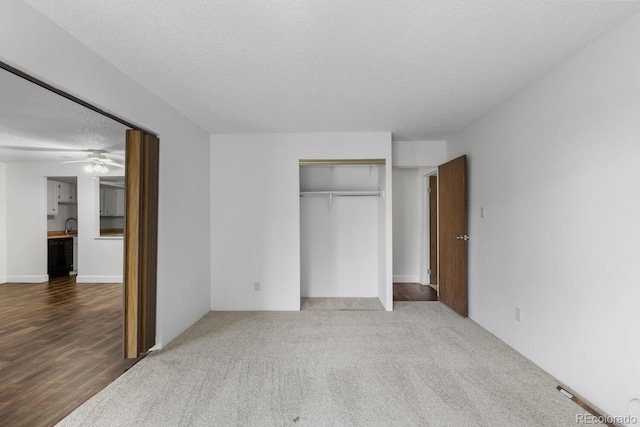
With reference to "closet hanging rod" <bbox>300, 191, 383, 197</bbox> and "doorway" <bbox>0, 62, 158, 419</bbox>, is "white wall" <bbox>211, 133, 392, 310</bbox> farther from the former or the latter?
"doorway" <bbox>0, 62, 158, 419</bbox>

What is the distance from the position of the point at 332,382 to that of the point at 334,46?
254 centimetres

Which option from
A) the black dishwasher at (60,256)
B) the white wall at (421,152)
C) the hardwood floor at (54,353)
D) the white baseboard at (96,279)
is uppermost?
the white wall at (421,152)

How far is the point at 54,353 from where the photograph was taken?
9.81 feet

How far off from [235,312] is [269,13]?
368cm

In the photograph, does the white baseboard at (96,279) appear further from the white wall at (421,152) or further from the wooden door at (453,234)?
the wooden door at (453,234)

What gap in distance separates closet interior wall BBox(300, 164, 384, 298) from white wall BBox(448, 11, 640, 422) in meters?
1.94

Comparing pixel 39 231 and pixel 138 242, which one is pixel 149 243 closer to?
pixel 138 242

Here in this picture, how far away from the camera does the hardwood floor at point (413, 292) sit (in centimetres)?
496

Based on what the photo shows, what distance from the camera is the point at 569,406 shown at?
215 cm

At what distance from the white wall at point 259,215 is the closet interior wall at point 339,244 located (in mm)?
634

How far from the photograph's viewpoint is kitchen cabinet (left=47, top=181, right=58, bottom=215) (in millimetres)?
6940

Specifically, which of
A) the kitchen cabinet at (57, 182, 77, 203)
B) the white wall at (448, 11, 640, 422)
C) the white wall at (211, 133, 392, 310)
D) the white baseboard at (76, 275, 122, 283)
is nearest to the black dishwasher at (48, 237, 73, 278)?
the white baseboard at (76, 275, 122, 283)

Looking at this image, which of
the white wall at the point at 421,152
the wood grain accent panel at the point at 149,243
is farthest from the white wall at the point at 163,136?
the white wall at the point at 421,152

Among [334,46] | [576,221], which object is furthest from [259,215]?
[576,221]
